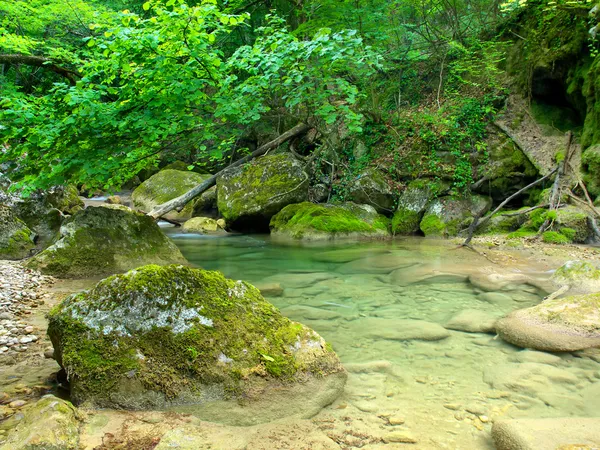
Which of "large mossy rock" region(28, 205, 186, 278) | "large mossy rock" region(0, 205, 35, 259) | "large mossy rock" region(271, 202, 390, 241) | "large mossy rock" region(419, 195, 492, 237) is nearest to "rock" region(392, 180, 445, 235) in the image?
"large mossy rock" region(419, 195, 492, 237)

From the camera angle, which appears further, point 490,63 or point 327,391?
point 490,63

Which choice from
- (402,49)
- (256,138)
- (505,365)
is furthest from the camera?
(256,138)

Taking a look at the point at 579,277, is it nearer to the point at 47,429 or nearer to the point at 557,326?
the point at 557,326

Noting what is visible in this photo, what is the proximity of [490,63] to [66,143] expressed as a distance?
39.2 feet

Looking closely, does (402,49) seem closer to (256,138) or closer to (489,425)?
(256,138)

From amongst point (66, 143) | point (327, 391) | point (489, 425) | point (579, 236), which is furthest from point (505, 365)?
point (579, 236)

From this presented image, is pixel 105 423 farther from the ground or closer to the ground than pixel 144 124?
closer to the ground

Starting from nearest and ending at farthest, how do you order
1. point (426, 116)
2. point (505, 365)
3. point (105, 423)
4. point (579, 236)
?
point (105, 423) < point (505, 365) < point (579, 236) < point (426, 116)

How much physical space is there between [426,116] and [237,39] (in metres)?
7.74

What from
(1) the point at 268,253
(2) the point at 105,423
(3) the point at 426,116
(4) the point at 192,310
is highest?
(3) the point at 426,116

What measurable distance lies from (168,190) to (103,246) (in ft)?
28.2

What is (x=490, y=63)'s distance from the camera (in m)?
12.6

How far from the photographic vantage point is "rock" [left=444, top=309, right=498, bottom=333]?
419cm

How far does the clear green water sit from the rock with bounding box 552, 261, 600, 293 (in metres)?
0.42
